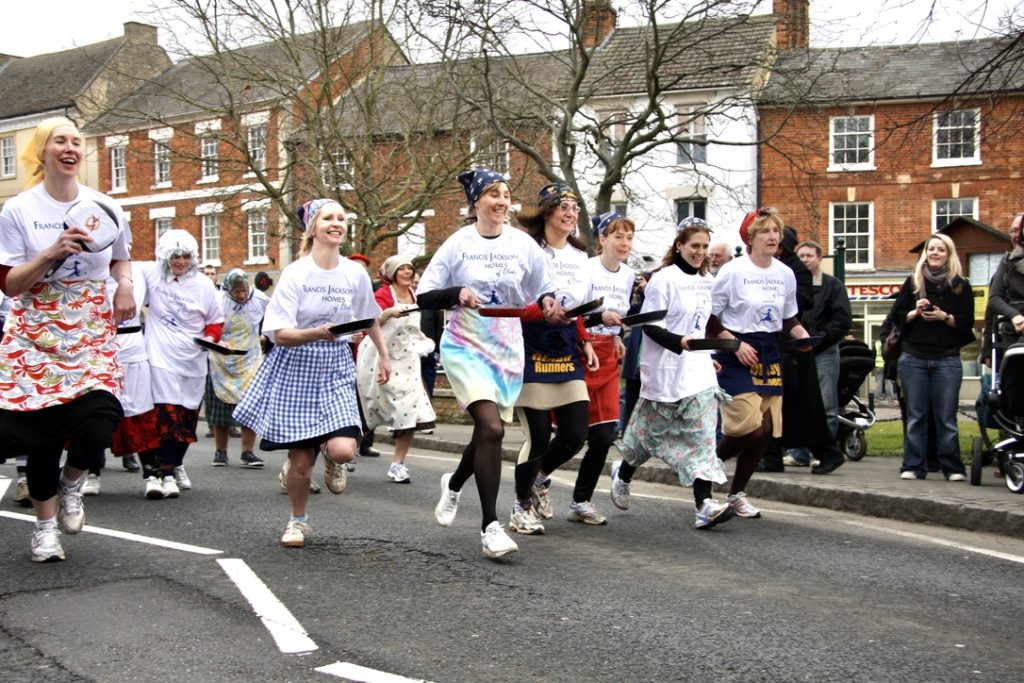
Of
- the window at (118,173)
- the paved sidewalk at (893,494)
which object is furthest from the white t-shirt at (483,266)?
the window at (118,173)

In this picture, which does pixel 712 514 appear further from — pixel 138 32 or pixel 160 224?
pixel 138 32

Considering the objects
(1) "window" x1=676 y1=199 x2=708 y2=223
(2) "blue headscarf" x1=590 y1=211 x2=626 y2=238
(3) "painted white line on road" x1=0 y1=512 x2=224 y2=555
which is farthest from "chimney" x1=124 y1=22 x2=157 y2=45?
(3) "painted white line on road" x1=0 y1=512 x2=224 y2=555

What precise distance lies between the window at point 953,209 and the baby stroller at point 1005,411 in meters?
30.4

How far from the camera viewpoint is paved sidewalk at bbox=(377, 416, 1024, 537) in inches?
331

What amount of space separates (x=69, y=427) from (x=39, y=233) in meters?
0.99

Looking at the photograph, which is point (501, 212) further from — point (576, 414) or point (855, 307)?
point (855, 307)

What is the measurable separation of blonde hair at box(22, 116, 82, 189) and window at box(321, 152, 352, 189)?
63.6ft

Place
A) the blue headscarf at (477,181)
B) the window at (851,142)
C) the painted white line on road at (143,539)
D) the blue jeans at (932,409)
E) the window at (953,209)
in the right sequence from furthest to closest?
the window at (851,142) < the window at (953,209) < the blue jeans at (932,409) < the blue headscarf at (477,181) < the painted white line on road at (143,539)

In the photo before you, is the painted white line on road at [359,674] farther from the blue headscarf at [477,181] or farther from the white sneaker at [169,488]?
the white sneaker at [169,488]

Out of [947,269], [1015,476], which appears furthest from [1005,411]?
[947,269]

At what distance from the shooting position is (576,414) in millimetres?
7543

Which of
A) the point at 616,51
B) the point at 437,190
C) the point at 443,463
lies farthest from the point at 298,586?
the point at 437,190

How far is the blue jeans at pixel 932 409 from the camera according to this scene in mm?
10516

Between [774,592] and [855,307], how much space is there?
35479 mm
